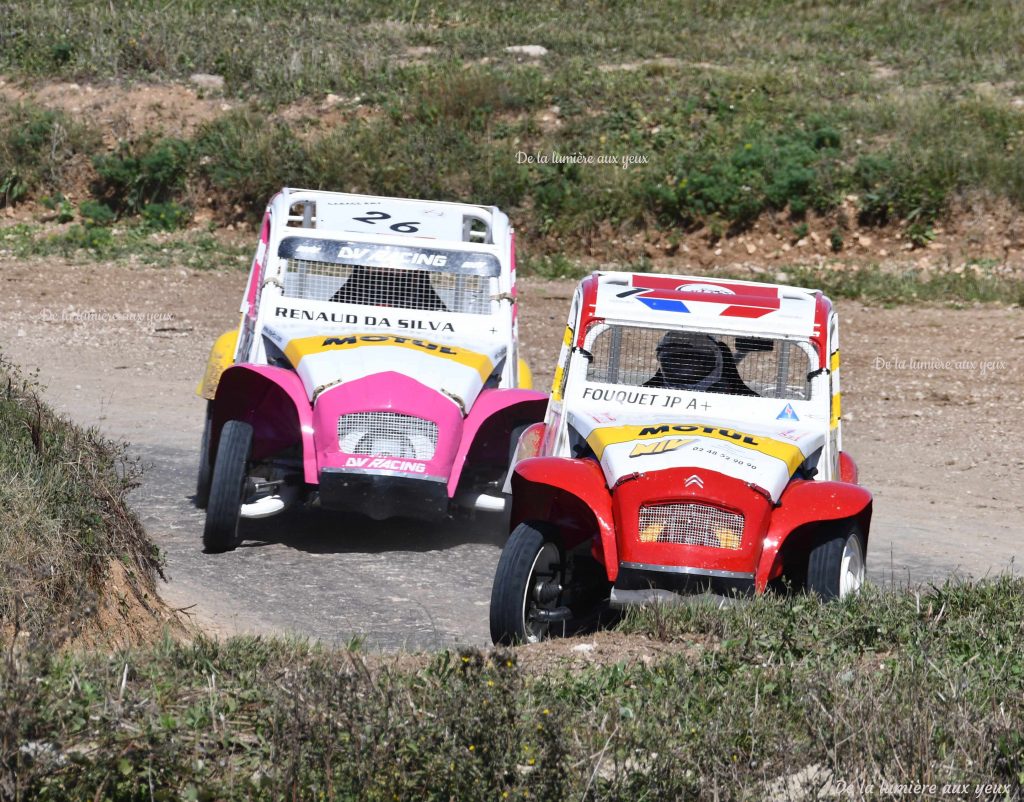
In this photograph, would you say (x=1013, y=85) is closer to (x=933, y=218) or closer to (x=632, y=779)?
(x=933, y=218)

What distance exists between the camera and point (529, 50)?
22719 mm

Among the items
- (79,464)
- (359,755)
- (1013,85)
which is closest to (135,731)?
(359,755)

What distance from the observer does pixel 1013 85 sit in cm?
2081

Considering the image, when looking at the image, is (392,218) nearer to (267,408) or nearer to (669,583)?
(267,408)

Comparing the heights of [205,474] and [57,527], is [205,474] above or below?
below

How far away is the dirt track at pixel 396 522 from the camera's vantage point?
24.1ft

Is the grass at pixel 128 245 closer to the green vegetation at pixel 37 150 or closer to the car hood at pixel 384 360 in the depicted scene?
the green vegetation at pixel 37 150

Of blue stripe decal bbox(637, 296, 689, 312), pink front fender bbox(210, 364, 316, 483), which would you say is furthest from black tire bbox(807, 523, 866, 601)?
pink front fender bbox(210, 364, 316, 483)

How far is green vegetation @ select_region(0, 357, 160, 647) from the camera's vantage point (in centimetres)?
523

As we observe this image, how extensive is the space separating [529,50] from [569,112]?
283 centimetres

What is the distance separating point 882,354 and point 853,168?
5.65m

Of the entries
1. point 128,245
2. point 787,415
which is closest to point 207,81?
point 128,245

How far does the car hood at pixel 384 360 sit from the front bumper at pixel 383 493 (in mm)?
645

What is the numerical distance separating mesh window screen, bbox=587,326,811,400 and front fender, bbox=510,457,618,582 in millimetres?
1005
